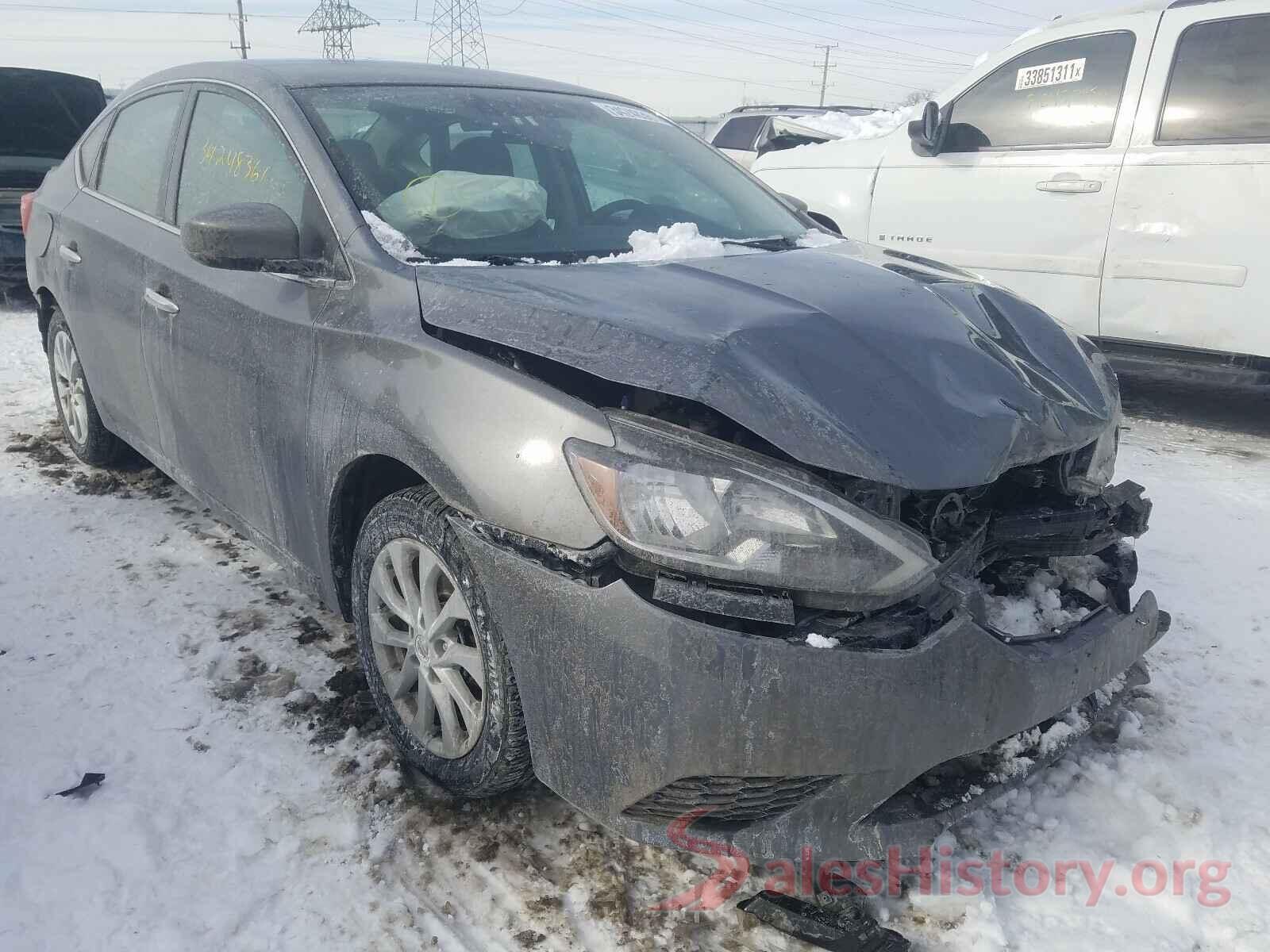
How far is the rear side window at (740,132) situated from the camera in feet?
45.9

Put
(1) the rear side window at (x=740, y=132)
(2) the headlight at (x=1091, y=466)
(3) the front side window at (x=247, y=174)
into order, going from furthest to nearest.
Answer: (1) the rear side window at (x=740, y=132) → (3) the front side window at (x=247, y=174) → (2) the headlight at (x=1091, y=466)

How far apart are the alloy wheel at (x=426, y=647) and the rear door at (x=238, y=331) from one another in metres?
0.40

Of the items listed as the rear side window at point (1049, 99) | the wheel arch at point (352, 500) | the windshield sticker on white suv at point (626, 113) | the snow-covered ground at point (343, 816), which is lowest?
A: the snow-covered ground at point (343, 816)

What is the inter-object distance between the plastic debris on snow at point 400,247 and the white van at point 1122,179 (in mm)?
2484

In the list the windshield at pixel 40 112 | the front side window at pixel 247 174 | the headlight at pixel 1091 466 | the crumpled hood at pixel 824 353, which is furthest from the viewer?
the windshield at pixel 40 112

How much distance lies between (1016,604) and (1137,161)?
11.9 ft

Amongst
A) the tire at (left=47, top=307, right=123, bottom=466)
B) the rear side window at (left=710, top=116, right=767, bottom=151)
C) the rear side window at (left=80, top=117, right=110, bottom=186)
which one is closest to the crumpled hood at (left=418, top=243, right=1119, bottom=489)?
the rear side window at (left=80, top=117, right=110, bottom=186)

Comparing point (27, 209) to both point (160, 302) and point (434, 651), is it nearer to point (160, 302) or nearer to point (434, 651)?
point (160, 302)

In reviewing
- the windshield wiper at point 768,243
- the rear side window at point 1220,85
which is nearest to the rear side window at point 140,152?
the windshield wiper at point 768,243

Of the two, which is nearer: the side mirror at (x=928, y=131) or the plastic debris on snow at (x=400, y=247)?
the plastic debris on snow at (x=400, y=247)

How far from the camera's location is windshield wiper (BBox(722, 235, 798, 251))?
278 cm

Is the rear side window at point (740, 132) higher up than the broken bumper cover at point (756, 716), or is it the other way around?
the rear side window at point (740, 132)

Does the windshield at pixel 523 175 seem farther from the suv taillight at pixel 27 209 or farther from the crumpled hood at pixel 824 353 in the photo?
the suv taillight at pixel 27 209

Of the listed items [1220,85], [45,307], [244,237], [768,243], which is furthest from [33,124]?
[1220,85]
